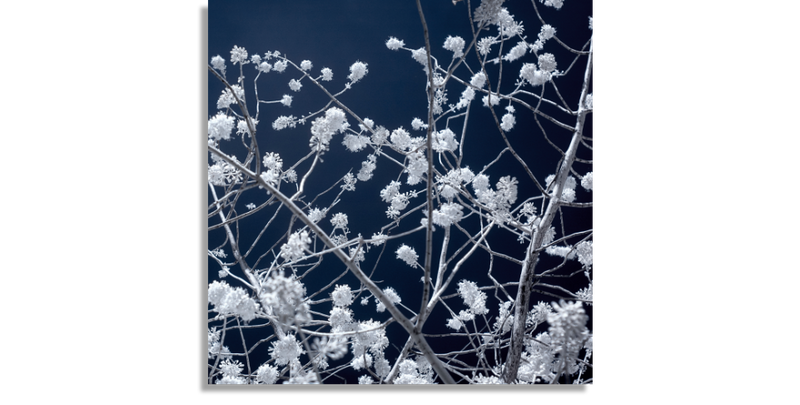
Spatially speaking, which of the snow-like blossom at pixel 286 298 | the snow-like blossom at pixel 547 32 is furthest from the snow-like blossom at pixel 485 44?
the snow-like blossom at pixel 286 298

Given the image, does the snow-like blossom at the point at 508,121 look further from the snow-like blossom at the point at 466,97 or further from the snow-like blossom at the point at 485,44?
the snow-like blossom at the point at 485,44

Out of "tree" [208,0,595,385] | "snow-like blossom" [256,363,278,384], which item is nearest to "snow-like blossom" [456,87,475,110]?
"tree" [208,0,595,385]

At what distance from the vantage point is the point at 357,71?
1.58 m

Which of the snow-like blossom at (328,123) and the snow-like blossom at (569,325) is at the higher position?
the snow-like blossom at (328,123)

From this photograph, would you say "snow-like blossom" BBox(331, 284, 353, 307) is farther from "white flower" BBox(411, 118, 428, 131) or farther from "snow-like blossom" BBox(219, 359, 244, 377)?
"white flower" BBox(411, 118, 428, 131)

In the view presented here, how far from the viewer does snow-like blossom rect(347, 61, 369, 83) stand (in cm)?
158

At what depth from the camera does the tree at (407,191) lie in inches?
52.5

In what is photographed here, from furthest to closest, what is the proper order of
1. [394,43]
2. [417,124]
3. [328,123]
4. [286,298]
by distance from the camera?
[417,124]
[394,43]
[328,123]
[286,298]

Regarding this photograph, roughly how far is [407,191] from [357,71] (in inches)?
26.3

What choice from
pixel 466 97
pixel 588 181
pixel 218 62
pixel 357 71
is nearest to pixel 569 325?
pixel 588 181

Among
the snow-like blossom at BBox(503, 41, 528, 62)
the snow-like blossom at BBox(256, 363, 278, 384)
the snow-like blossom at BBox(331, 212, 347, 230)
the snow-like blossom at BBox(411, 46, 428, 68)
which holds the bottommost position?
the snow-like blossom at BBox(256, 363, 278, 384)

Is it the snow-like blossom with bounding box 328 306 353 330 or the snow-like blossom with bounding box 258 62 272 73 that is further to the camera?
the snow-like blossom with bounding box 258 62 272 73

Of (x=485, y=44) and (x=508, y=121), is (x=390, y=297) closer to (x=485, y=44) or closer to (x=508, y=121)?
(x=508, y=121)
